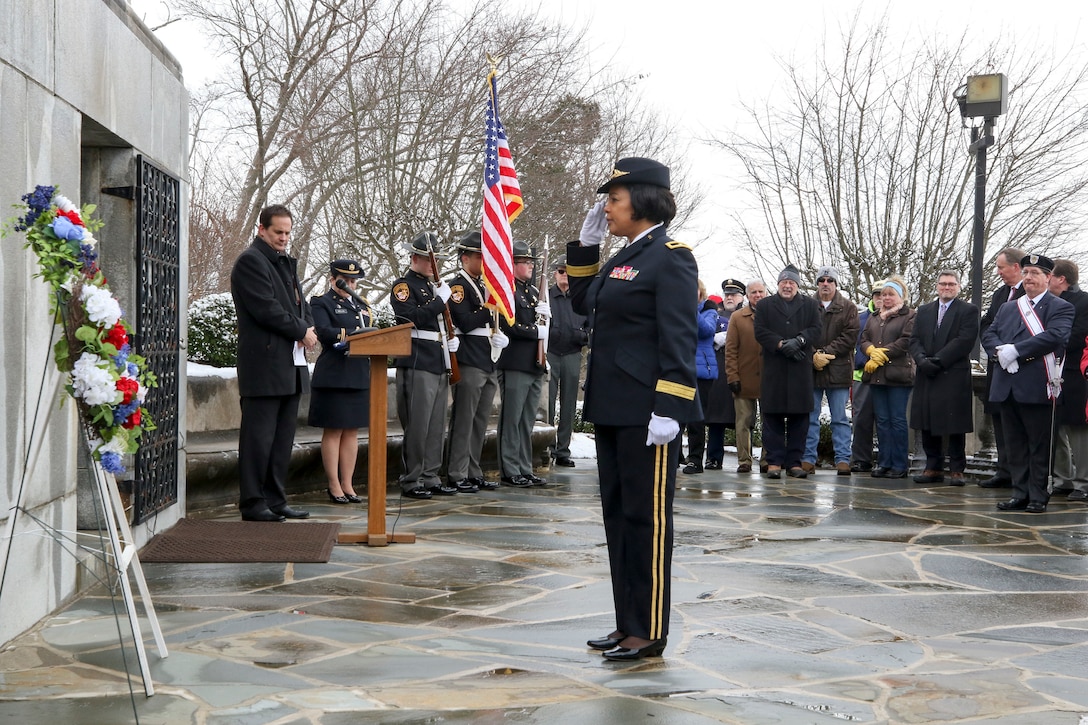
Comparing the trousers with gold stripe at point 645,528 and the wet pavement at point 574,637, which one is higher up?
the trousers with gold stripe at point 645,528

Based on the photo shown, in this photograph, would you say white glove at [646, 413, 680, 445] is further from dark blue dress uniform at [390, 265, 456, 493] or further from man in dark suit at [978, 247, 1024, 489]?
man in dark suit at [978, 247, 1024, 489]

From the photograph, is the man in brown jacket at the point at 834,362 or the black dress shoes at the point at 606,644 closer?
the black dress shoes at the point at 606,644

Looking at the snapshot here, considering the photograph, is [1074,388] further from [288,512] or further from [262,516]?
[262,516]

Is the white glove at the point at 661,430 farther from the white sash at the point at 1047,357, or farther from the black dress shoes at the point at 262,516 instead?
the white sash at the point at 1047,357

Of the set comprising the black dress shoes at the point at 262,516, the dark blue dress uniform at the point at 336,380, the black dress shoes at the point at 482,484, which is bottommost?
the black dress shoes at the point at 262,516

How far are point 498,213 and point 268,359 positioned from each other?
6.53 feet

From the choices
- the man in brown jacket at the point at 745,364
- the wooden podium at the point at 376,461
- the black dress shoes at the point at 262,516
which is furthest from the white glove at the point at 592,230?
the man in brown jacket at the point at 745,364

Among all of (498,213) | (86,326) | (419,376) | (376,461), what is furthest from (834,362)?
(86,326)

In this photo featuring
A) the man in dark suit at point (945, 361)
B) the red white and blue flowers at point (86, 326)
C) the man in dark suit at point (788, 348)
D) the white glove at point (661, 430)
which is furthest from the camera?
the man in dark suit at point (788, 348)

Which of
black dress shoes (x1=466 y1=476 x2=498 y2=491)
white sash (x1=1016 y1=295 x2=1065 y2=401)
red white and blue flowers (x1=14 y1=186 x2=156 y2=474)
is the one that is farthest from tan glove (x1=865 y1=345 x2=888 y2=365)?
red white and blue flowers (x1=14 y1=186 x2=156 y2=474)

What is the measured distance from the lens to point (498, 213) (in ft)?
29.2

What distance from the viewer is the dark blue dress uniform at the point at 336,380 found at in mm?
9578

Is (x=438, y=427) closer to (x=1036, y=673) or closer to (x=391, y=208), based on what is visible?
(x=1036, y=673)

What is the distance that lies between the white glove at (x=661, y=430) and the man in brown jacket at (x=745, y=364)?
843cm
